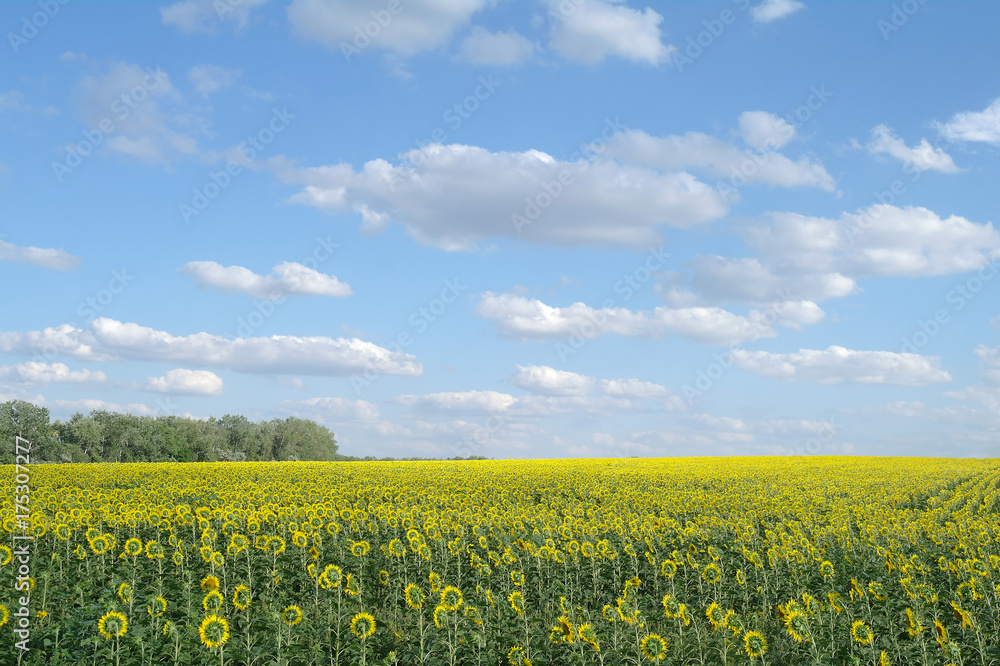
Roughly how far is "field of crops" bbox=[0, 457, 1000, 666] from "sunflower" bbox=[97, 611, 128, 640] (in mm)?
20

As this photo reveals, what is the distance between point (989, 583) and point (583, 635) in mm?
8001

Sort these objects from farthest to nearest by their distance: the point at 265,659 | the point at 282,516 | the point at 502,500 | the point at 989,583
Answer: the point at 502,500
the point at 282,516
the point at 989,583
the point at 265,659

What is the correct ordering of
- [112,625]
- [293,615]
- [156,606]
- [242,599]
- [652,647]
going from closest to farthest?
[652,647]
[112,625]
[156,606]
[293,615]
[242,599]

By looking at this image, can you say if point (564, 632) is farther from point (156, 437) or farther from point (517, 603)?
point (156, 437)

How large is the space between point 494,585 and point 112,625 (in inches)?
278

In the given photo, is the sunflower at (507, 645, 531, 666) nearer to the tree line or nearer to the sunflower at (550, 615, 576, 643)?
the sunflower at (550, 615, 576, 643)

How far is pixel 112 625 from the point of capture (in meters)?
7.47

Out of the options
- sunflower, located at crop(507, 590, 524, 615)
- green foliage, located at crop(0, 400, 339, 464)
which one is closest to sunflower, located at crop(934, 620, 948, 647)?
sunflower, located at crop(507, 590, 524, 615)

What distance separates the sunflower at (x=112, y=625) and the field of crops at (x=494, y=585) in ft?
0.06

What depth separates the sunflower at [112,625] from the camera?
7473 mm

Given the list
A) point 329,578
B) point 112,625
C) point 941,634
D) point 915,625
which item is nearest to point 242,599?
point 329,578

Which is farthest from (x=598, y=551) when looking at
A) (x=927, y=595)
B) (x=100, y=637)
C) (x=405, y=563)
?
(x=100, y=637)

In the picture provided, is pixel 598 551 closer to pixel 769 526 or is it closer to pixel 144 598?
pixel 769 526

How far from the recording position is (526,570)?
43.9 feet
